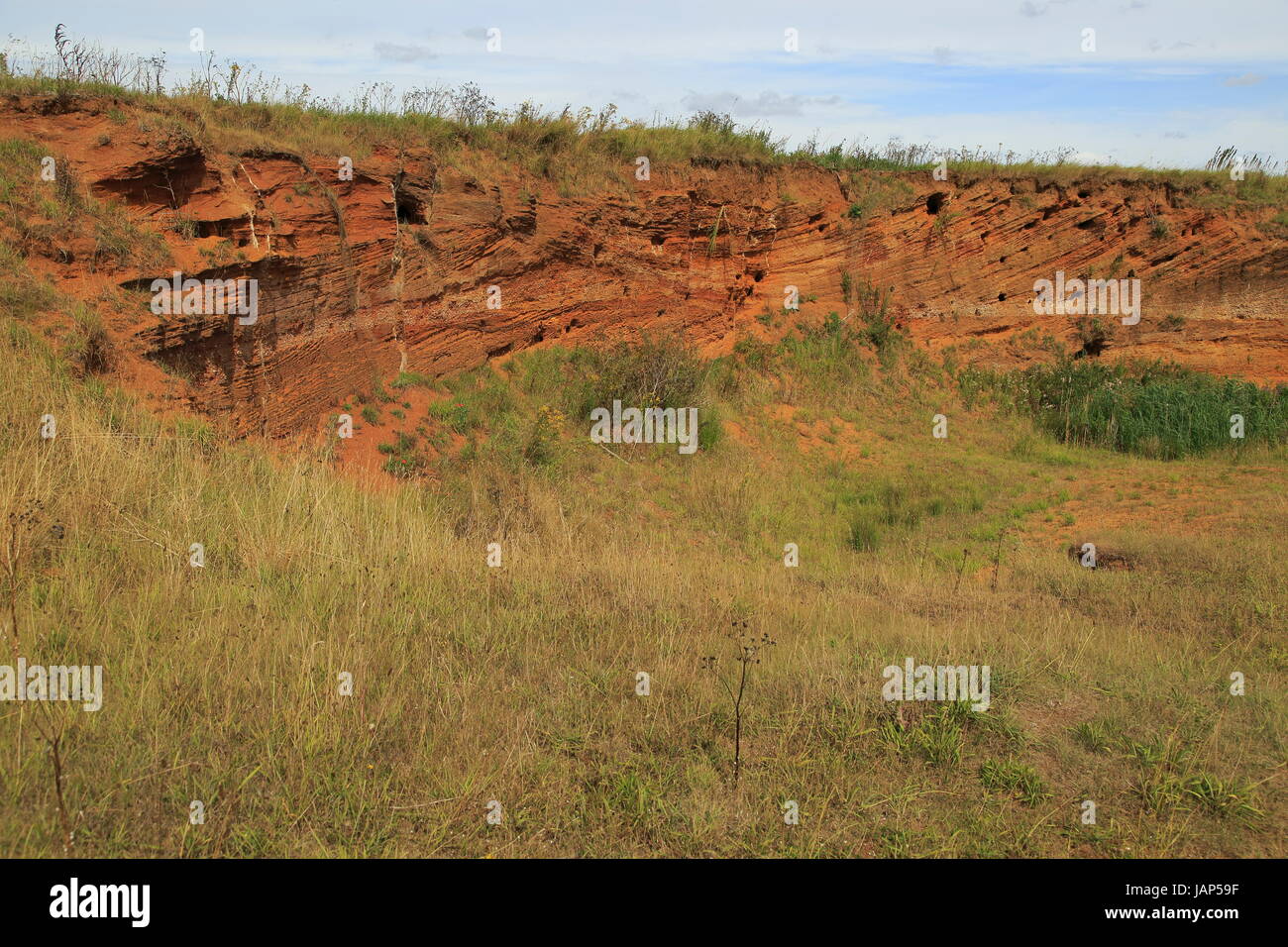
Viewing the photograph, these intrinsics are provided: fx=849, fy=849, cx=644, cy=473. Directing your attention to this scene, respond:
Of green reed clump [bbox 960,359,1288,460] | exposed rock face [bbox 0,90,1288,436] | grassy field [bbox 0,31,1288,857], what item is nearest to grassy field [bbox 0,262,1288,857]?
grassy field [bbox 0,31,1288,857]

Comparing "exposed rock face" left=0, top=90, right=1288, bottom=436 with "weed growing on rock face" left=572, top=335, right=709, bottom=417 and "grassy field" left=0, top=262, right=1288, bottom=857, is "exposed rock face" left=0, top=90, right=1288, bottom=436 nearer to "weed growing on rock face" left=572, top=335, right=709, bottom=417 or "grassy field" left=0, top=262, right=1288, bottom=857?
"weed growing on rock face" left=572, top=335, right=709, bottom=417

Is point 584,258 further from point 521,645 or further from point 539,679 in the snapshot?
point 539,679

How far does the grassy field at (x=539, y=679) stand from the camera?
10.7ft

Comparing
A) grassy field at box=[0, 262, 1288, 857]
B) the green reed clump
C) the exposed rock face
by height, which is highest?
the exposed rock face

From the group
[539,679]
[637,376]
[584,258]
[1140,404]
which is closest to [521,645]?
[539,679]

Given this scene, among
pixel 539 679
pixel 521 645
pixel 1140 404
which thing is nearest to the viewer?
pixel 539 679

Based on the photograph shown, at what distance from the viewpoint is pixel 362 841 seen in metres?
3.08

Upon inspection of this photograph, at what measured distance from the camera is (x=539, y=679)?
4355 millimetres

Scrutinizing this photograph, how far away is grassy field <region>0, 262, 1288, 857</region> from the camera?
328 cm

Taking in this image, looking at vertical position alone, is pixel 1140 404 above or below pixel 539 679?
above

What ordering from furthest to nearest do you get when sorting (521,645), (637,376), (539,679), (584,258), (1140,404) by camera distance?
(1140,404), (584,258), (637,376), (521,645), (539,679)

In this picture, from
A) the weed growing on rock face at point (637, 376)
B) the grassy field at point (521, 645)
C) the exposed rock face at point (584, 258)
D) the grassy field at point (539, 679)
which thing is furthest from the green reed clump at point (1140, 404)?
the grassy field at point (539, 679)

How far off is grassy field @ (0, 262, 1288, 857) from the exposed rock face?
1491mm

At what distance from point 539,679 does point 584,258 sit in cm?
916
